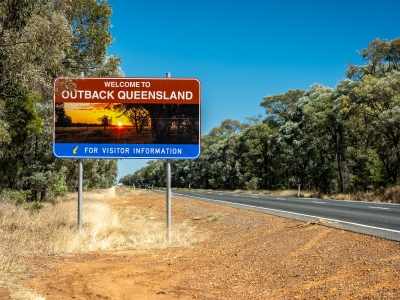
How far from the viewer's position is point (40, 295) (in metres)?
6.65

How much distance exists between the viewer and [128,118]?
13367 mm

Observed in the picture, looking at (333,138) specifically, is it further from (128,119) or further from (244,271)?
(244,271)

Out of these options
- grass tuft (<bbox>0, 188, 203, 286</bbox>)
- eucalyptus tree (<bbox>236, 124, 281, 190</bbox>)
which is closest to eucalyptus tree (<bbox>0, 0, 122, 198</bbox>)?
grass tuft (<bbox>0, 188, 203, 286</bbox>)

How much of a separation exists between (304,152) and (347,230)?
37.8 meters

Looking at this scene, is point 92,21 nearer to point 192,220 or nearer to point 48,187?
point 192,220

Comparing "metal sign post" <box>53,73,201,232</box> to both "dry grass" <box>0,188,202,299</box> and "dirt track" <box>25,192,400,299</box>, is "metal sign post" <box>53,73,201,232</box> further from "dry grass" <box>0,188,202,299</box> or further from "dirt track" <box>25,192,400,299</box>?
"dirt track" <box>25,192,400,299</box>

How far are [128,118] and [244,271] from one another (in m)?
6.50

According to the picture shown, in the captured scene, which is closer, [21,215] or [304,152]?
[21,215]

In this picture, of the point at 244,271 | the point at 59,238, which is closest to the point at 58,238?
the point at 59,238

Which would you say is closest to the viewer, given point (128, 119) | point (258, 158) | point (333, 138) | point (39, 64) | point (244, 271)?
point (244, 271)

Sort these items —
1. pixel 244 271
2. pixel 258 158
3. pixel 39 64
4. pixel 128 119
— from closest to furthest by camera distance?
pixel 244 271
pixel 39 64
pixel 128 119
pixel 258 158

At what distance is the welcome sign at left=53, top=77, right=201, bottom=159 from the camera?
13312mm

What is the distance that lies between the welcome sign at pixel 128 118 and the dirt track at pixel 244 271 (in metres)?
3.27

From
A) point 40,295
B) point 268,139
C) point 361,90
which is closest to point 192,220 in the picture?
point 40,295
